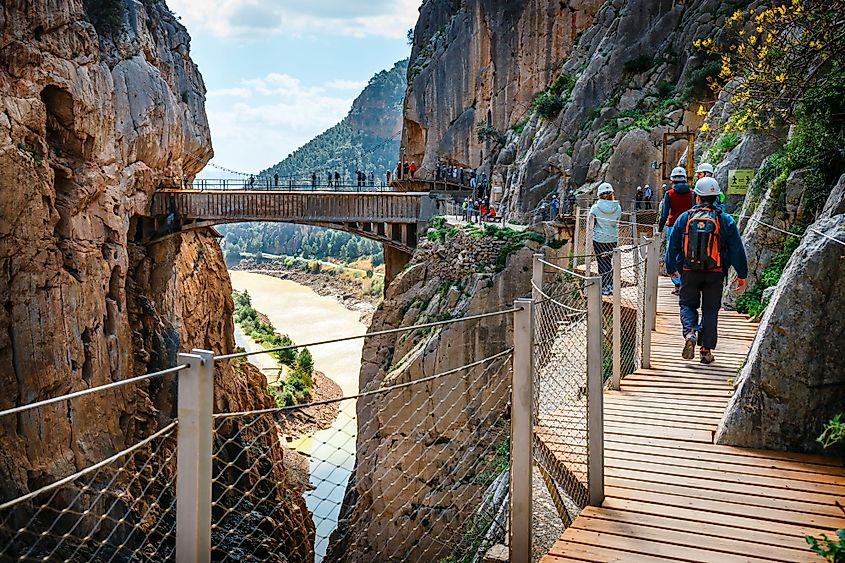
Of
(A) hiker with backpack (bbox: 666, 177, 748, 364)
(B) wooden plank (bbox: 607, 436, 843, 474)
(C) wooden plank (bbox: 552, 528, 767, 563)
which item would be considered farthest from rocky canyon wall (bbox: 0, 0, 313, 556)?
(C) wooden plank (bbox: 552, 528, 767, 563)

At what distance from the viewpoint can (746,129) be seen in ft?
42.9

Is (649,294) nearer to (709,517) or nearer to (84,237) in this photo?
(709,517)

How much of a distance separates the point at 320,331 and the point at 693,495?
5181 cm

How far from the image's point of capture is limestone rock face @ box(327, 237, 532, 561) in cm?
1507

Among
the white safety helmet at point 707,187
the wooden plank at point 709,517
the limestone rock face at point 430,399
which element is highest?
the white safety helmet at point 707,187

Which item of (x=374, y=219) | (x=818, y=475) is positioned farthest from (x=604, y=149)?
(x=818, y=475)

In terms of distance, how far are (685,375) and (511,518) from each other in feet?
11.7

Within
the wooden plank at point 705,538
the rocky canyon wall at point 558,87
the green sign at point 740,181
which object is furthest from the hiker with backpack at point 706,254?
the rocky canyon wall at point 558,87

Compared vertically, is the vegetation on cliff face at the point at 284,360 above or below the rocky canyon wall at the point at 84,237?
below

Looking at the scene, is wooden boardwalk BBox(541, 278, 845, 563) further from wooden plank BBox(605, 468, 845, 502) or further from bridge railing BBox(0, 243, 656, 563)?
bridge railing BBox(0, 243, 656, 563)

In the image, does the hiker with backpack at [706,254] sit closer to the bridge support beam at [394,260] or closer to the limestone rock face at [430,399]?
the limestone rock face at [430,399]

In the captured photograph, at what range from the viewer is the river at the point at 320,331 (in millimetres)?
28203

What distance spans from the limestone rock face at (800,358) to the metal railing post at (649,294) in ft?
6.88

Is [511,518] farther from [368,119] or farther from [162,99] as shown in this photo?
[368,119]
